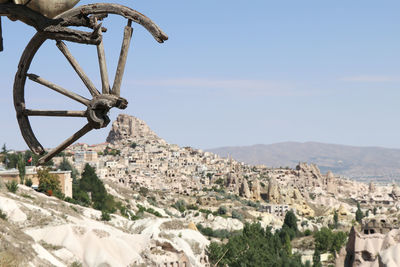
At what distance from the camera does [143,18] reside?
17.1 ft

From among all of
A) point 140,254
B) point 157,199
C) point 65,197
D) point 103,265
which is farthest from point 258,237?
point 157,199

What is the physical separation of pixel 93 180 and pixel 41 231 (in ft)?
164

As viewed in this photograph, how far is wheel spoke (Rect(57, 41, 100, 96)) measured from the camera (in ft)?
A: 17.7

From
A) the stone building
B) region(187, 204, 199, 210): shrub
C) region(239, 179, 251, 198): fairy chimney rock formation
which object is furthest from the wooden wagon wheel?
region(239, 179, 251, 198): fairy chimney rock formation

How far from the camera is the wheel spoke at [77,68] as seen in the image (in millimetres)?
5387

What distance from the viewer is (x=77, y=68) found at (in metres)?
5.43

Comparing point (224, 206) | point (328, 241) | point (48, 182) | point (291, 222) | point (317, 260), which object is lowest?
point (328, 241)

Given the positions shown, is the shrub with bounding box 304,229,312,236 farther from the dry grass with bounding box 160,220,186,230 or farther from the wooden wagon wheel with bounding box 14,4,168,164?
the wooden wagon wheel with bounding box 14,4,168,164

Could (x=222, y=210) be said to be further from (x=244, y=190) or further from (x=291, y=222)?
(x=244, y=190)

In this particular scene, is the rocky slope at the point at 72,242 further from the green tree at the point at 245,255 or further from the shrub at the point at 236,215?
the shrub at the point at 236,215

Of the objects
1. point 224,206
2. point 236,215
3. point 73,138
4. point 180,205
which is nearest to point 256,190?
point 224,206

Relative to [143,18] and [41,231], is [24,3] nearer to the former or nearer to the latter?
[143,18]

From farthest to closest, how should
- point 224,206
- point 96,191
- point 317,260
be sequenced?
point 224,206, point 96,191, point 317,260

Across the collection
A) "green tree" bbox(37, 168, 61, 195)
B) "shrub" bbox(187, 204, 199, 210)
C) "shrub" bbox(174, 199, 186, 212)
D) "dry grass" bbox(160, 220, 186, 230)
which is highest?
"green tree" bbox(37, 168, 61, 195)
